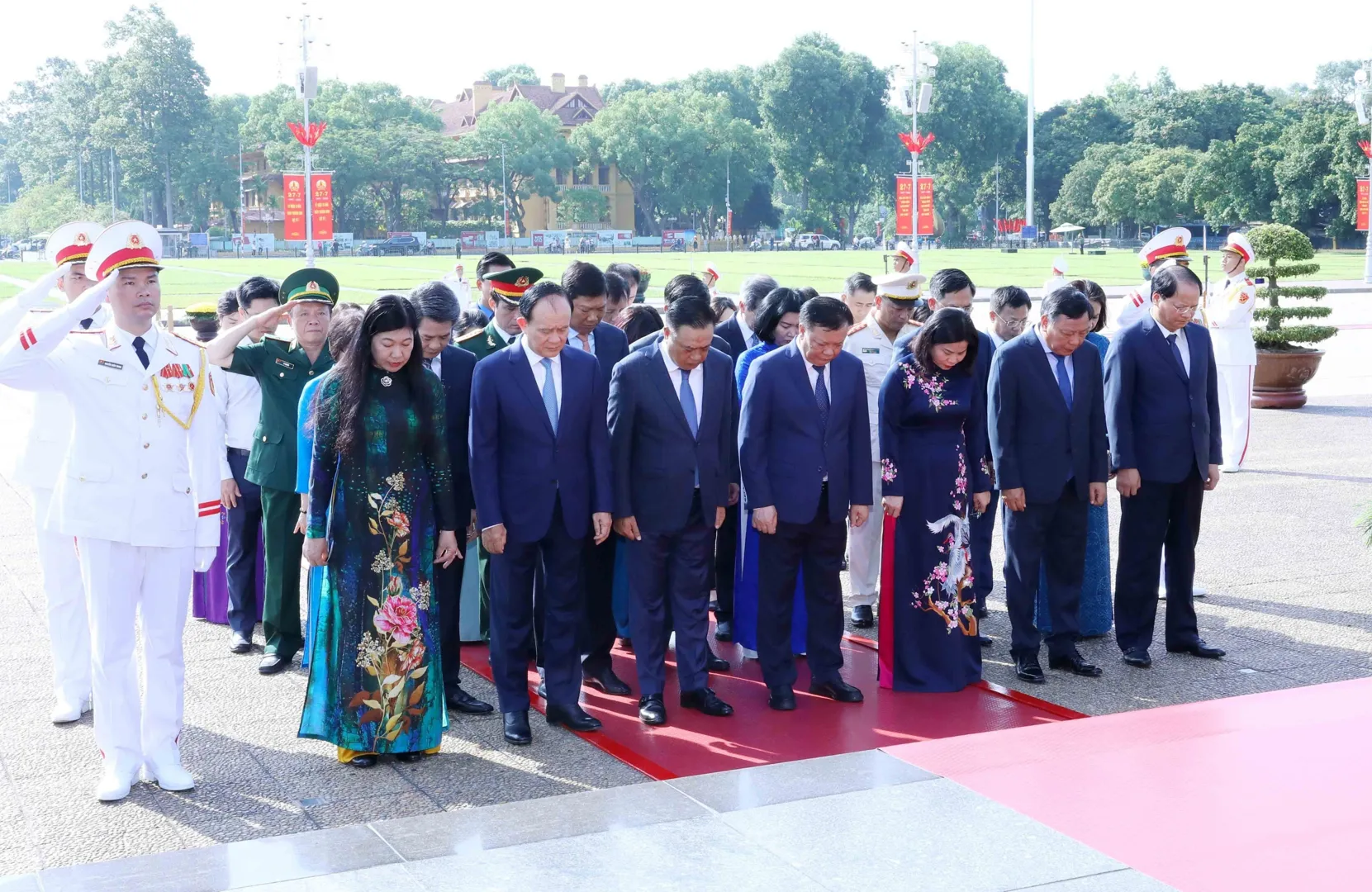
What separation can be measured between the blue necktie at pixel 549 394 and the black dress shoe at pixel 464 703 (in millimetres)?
1254

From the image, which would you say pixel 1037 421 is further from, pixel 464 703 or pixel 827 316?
pixel 464 703

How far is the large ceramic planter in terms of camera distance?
15195 mm

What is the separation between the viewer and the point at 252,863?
4094 mm

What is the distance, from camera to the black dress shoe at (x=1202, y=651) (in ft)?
21.7

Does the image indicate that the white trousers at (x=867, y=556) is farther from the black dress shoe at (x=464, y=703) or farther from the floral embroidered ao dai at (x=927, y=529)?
the black dress shoe at (x=464, y=703)

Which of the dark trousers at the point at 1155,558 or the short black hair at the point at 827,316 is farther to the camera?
the dark trousers at the point at 1155,558

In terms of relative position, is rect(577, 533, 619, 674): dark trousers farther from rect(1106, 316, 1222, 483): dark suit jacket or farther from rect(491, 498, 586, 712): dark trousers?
rect(1106, 316, 1222, 483): dark suit jacket

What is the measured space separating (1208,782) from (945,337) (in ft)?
6.92

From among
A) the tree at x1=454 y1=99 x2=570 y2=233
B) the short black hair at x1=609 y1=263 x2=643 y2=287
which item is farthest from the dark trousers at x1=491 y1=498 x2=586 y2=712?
the tree at x1=454 y1=99 x2=570 y2=233

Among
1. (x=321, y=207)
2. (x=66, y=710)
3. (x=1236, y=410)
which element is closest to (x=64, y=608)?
(x=66, y=710)

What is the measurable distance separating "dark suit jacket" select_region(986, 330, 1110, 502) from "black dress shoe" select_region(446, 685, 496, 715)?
99.7 inches

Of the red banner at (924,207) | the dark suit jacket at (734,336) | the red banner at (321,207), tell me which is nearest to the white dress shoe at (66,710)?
the dark suit jacket at (734,336)

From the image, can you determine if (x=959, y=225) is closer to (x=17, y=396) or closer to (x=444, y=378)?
(x=17, y=396)

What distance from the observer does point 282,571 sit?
652 centimetres
